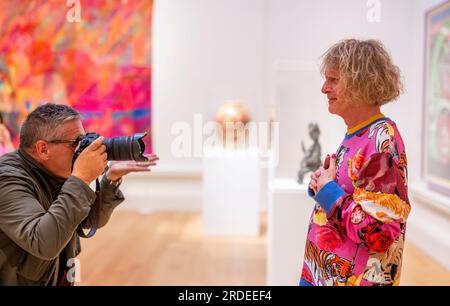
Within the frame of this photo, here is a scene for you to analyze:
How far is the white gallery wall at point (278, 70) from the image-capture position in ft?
6.66

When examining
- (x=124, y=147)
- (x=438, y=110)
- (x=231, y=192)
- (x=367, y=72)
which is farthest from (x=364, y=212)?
(x=231, y=192)

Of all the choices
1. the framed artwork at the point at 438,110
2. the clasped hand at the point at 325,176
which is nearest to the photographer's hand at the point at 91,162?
the clasped hand at the point at 325,176

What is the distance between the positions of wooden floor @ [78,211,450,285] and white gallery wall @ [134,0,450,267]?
267 millimetres

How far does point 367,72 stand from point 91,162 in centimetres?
79

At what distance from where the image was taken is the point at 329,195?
1330mm

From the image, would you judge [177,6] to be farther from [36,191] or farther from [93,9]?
[36,191]

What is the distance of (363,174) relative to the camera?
4.27 ft

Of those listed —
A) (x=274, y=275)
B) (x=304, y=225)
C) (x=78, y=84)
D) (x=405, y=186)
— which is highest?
(x=78, y=84)

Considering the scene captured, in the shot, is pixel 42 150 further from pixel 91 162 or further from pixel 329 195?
pixel 329 195

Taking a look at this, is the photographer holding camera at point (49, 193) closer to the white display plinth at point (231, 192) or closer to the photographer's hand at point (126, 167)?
the photographer's hand at point (126, 167)

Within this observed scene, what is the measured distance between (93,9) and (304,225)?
182 centimetres

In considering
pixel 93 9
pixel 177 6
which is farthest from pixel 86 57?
pixel 177 6

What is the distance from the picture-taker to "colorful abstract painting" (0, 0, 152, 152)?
2.95m

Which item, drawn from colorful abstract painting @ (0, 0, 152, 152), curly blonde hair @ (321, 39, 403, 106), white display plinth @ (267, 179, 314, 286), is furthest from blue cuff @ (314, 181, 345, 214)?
white display plinth @ (267, 179, 314, 286)
